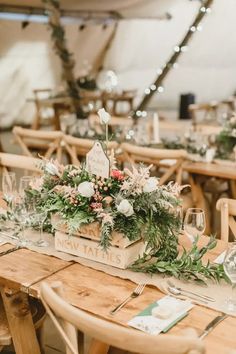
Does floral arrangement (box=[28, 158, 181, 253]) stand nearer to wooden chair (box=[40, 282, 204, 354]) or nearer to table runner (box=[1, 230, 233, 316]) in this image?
table runner (box=[1, 230, 233, 316])

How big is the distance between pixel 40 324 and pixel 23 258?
1.19ft

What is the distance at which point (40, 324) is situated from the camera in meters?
2.25

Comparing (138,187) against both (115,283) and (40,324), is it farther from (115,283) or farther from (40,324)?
(40,324)

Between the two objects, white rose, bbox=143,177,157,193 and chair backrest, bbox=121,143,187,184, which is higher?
white rose, bbox=143,177,157,193

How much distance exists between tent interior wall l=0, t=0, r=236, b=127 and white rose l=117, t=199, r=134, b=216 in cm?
851

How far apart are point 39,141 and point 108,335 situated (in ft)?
12.4

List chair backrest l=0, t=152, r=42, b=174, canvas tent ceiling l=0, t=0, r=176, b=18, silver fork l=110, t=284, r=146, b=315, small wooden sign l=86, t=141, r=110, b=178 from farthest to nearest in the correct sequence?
1. canvas tent ceiling l=0, t=0, r=176, b=18
2. chair backrest l=0, t=152, r=42, b=174
3. small wooden sign l=86, t=141, r=110, b=178
4. silver fork l=110, t=284, r=146, b=315

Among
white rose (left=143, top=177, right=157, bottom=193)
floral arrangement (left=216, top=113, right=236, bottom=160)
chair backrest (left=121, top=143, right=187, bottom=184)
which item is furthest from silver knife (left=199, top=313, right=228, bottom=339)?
floral arrangement (left=216, top=113, right=236, bottom=160)

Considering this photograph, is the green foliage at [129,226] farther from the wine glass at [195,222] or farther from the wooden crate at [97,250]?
the wine glass at [195,222]

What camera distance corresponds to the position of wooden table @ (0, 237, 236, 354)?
5.20 feet

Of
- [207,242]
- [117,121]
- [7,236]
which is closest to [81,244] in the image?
[7,236]

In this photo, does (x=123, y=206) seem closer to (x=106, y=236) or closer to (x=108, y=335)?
(x=106, y=236)

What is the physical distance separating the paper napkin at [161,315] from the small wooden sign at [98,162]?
0.51 meters

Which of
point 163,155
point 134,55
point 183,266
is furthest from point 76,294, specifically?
point 134,55
